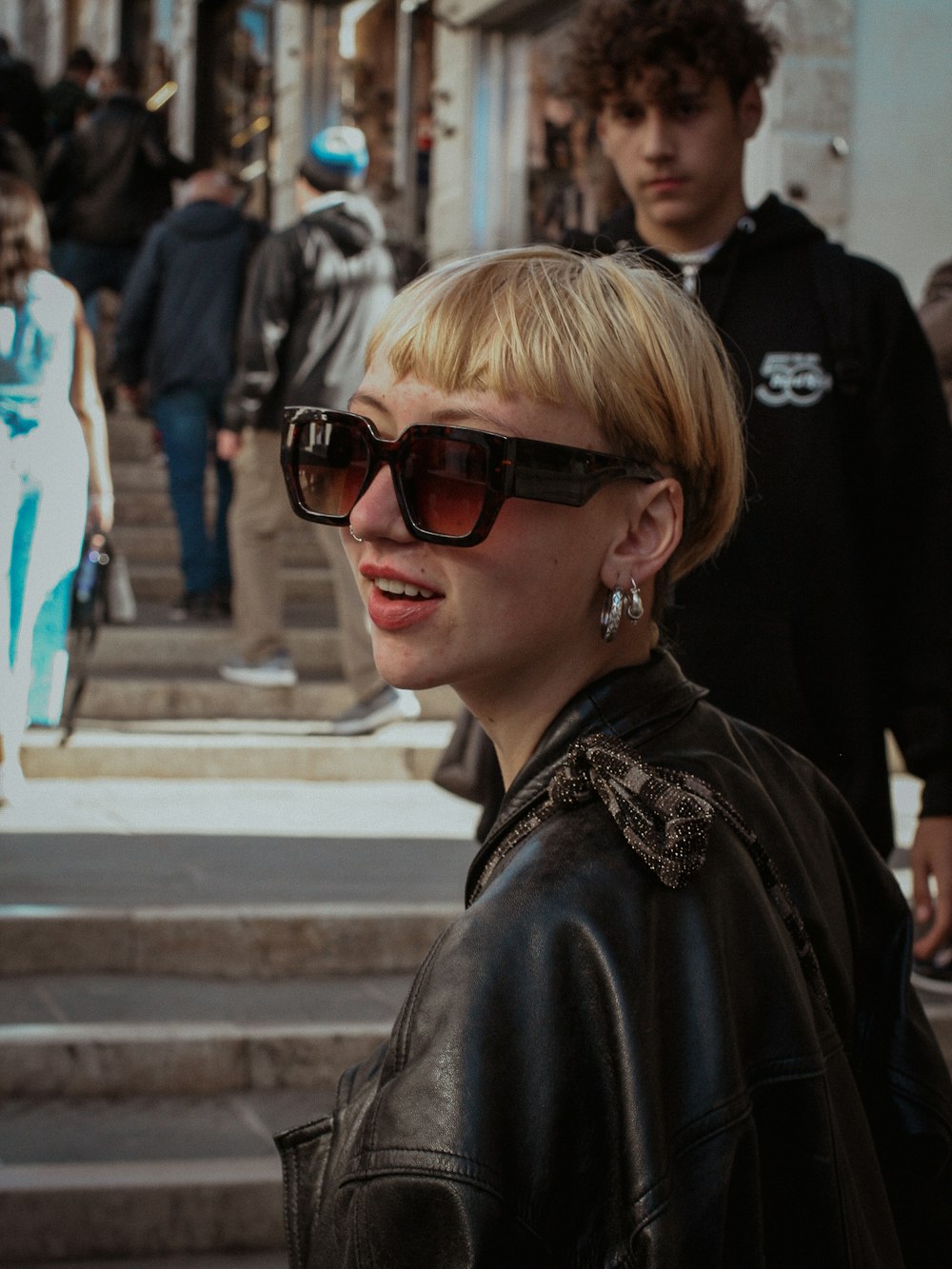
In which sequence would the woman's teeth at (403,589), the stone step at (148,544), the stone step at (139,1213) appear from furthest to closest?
the stone step at (148,544) < the stone step at (139,1213) < the woman's teeth at (403,589)

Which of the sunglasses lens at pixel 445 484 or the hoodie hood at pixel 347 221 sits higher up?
the hoodie hood at pixel 347 221

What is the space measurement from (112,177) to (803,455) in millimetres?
8504

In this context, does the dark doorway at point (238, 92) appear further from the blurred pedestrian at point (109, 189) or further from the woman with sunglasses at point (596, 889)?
the woman with sunglasses at point (596, 889)

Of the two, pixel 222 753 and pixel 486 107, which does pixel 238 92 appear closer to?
pixel 486 107

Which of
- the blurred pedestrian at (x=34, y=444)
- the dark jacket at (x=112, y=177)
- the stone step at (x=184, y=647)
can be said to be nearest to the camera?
the blurred pedestrian at (x=34, y=444)

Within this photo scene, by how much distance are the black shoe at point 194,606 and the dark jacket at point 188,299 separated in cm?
102

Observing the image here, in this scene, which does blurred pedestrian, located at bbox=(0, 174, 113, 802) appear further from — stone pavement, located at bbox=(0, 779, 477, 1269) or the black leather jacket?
→ the black leather jacket

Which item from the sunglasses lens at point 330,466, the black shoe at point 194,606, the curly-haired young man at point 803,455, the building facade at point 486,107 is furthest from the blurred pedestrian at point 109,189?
the sunglasses lens at point 330,466

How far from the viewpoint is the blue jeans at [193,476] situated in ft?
26.2

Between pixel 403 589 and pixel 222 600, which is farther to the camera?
pixel 222 600

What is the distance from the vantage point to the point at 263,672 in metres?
7.05

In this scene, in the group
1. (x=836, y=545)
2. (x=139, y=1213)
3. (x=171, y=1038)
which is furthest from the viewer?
(x=171, y=1038)

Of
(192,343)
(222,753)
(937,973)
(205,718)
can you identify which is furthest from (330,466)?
(192,343)

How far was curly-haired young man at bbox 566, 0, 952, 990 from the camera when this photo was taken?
8.36 ft
